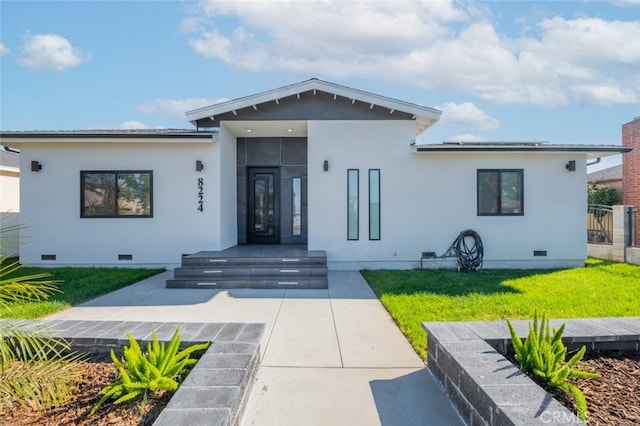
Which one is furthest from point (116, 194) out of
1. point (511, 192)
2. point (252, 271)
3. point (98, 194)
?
point (511, 192)

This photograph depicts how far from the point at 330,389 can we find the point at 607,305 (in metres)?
5.36

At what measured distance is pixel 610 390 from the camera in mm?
2637

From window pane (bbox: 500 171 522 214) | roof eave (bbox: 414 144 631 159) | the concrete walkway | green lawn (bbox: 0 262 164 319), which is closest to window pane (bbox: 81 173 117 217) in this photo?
green lawn (bbox: 0 262 164 319)

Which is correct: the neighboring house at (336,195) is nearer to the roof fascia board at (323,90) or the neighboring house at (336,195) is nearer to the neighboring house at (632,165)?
the roof fascia board at (323,90)

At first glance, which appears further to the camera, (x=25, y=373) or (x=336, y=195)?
(x=336, y=195)

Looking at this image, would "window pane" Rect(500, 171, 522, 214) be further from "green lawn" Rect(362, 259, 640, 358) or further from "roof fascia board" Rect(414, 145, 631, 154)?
"green lawn" Rect(362, 259, 640, 358)

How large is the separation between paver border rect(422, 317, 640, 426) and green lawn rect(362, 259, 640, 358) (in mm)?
809

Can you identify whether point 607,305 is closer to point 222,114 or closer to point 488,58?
point 488,58

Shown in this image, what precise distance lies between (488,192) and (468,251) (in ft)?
5.73

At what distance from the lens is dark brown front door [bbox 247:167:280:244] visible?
11.1 m

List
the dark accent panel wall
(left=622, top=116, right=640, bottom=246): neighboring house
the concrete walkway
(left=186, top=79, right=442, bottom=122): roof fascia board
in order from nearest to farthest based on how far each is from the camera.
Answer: the concrete walkway
(left=186, top=79, right=442, bottom=122): roof fascia board
the dark accent panel wall
(left=622, top=116, right=640, bottom=246): neighboring house

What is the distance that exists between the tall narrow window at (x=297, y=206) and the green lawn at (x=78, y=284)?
4.11 meters

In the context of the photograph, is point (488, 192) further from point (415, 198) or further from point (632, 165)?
point (632, 165)

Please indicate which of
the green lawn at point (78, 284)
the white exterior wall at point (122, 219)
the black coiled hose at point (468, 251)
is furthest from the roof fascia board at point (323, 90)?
the green lawn at point (78, 284)
